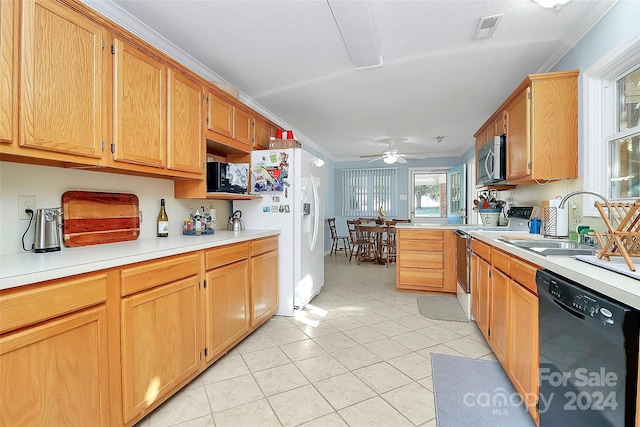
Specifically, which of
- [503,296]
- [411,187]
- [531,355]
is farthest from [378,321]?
[411,187]

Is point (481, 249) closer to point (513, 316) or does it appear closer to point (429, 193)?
point (513, 316)

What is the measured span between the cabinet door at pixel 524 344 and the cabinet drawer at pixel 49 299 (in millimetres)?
2030

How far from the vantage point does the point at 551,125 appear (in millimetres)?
2227

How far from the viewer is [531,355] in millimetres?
1485

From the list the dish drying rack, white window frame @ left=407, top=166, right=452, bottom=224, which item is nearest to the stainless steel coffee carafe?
the dish drying rack

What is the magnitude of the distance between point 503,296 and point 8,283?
95.6 inches

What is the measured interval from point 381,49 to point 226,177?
171 cm

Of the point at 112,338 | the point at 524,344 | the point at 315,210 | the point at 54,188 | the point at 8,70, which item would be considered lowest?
the point at 524,344

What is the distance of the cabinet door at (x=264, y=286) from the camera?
261cm

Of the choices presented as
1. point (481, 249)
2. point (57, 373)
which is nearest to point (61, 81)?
point (57, 373)

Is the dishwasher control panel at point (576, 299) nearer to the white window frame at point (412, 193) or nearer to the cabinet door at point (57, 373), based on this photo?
the cabinet door at point (57, 373)

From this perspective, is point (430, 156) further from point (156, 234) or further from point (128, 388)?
point (128, 388)

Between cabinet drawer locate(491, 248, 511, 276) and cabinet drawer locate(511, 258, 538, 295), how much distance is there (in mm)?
82

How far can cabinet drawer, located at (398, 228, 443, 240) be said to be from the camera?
152 inches
